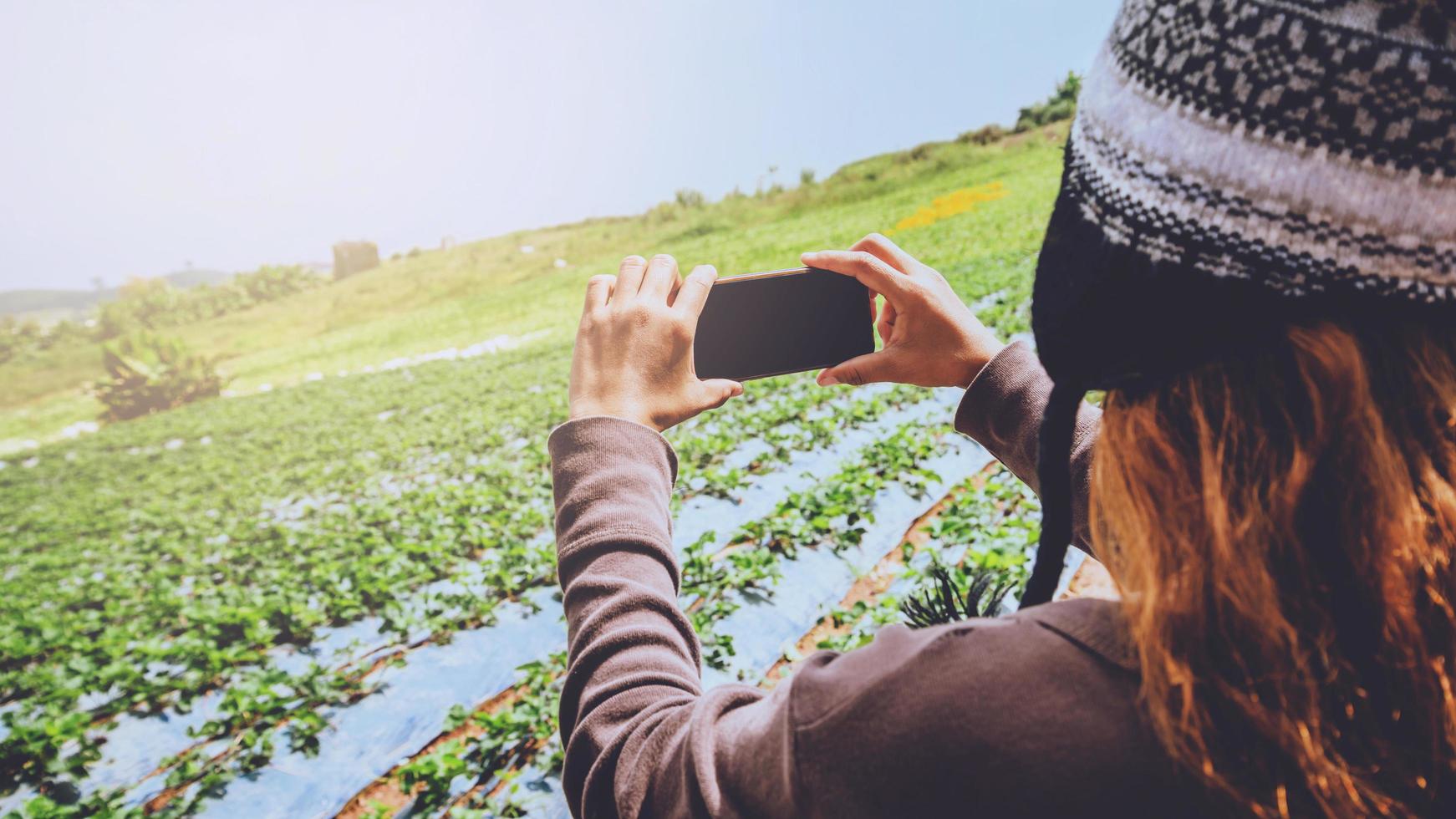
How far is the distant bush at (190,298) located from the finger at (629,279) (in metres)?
38.4

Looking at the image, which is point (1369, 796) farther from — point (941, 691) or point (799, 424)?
point (799, 424)

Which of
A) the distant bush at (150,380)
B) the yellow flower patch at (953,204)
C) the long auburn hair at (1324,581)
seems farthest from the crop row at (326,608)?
the yellow flower patch at (953,204)

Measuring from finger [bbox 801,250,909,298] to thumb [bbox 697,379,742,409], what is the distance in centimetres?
28

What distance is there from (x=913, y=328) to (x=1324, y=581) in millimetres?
799

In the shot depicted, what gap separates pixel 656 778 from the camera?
81 cm

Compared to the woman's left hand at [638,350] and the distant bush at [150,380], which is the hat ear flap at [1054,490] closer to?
the woman's left hand at [638,350]

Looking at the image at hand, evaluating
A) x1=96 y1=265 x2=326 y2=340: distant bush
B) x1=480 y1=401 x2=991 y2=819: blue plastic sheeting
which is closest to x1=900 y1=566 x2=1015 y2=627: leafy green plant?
x1=480 y1=401 x2=991 y2=819: blue plastic sheeting

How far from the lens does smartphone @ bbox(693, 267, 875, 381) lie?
1375mm

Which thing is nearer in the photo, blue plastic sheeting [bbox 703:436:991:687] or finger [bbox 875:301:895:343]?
finger [bbox 875:301:895:343]

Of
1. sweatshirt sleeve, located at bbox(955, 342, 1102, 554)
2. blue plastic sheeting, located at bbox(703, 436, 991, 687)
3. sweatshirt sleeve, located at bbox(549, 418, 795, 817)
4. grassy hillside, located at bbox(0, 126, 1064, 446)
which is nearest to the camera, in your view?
sweatshirt sleeve, located at bbox(549, 418, 795, 817)

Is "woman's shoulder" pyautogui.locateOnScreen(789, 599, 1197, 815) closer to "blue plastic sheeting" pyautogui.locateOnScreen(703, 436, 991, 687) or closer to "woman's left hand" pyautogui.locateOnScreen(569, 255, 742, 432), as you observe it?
"woman's left hand" pyautogui.locateOnScreen(569, 255, 742, 432)

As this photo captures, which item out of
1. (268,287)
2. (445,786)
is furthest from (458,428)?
(268,287)

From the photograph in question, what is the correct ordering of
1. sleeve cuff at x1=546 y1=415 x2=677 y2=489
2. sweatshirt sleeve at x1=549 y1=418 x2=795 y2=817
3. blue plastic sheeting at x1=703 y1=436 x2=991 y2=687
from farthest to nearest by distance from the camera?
blue plastic sheeting at x1=703 y1=436 x2=991 y2=687
sleeve cuff at x1=546 y1=415 x2=677 y2=489
sweatshirt sleeve at x1=549 y1=418 x2=795 y2=817

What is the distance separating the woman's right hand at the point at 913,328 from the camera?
4.41ft
